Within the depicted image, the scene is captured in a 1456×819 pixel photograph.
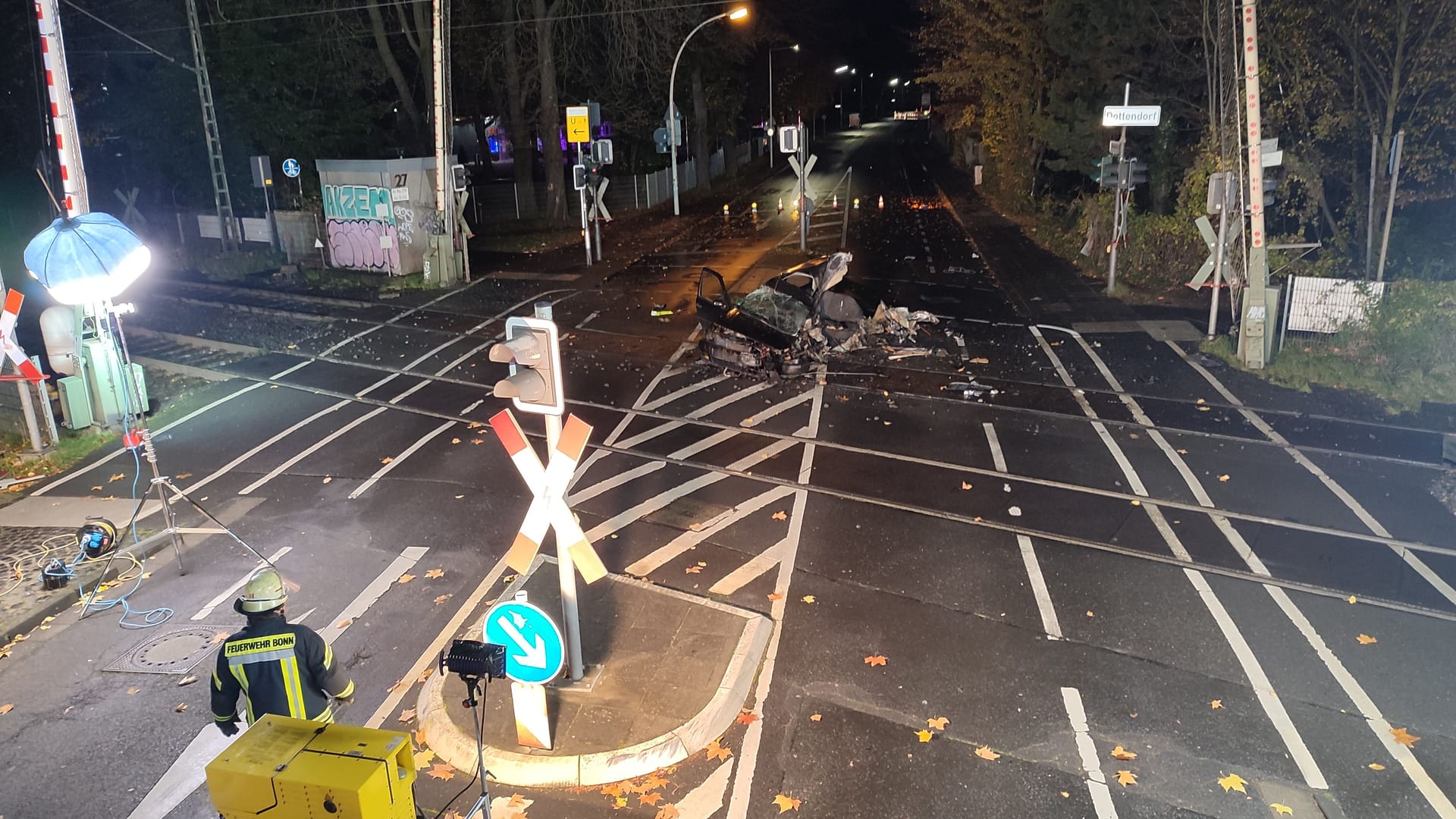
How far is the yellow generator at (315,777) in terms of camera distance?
3463 mm

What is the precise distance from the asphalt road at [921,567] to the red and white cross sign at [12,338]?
1507 mm

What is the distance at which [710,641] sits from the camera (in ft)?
22.9

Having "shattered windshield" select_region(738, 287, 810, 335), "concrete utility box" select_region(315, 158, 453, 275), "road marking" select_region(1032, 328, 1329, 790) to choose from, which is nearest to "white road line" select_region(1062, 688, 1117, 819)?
"road marking" select_region(1032, 328, 1329, 790)

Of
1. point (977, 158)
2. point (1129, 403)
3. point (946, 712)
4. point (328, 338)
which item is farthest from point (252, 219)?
point (977, 158)

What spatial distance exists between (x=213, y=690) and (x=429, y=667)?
2338mm

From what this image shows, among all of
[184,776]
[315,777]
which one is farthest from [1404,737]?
[184,776]

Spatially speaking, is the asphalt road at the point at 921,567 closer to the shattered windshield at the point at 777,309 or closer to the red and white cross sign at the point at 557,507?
the shattered windshield at the point at 777,309

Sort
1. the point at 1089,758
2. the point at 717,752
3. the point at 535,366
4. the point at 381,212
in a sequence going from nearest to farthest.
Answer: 1. the point at 535,366
2. the point at 1089,758
3. the point at 717,752
4. the point at 381,212

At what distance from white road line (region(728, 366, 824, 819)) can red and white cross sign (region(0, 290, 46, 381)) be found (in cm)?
968

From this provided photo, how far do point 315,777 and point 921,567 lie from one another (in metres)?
6.07

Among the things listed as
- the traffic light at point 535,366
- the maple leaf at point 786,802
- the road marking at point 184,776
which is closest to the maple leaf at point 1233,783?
the maple leaf at point 786,802

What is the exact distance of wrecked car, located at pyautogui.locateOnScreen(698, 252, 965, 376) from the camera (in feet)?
48.9

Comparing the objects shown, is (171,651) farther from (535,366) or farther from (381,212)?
(381,212)

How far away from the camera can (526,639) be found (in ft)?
16.9
